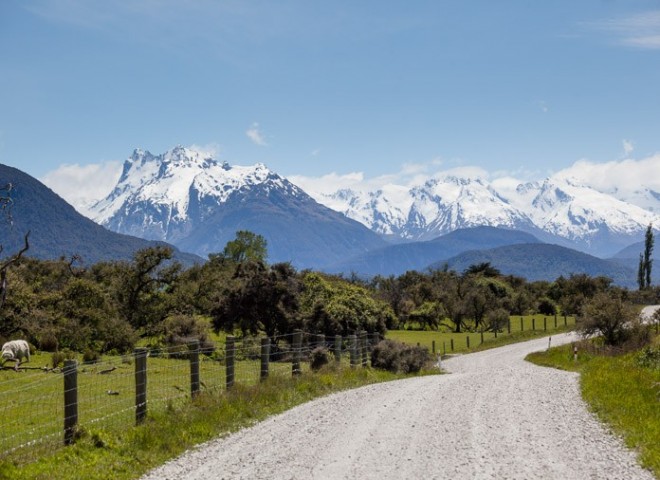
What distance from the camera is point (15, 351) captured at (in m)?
28.6

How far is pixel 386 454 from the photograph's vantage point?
12406mm

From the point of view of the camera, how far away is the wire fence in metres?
13.2

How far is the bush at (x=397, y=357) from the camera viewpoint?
3406 centimetres

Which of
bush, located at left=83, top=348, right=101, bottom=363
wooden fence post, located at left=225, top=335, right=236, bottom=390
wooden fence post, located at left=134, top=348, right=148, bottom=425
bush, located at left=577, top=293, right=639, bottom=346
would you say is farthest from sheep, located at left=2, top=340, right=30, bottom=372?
bush, located at left=577, top=293, right=639, bottom=346

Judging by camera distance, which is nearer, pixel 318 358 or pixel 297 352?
pixel 297 352

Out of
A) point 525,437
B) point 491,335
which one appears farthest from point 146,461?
point 491,335

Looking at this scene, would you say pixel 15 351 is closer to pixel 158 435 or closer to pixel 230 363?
pixel 230 363

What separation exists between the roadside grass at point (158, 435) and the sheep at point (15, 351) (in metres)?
13.4

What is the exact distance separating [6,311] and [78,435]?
2434 centimetres

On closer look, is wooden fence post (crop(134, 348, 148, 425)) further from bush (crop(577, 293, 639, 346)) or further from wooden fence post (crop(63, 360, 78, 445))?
bush (crop(577, 293, 639, 346))

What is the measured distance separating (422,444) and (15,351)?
21323 mm

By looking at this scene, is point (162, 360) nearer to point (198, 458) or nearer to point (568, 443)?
point (198, 458)

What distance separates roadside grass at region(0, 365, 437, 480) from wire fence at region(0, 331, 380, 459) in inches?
15.3

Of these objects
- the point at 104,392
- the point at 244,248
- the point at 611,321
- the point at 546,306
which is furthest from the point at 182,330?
the point at 244,248
